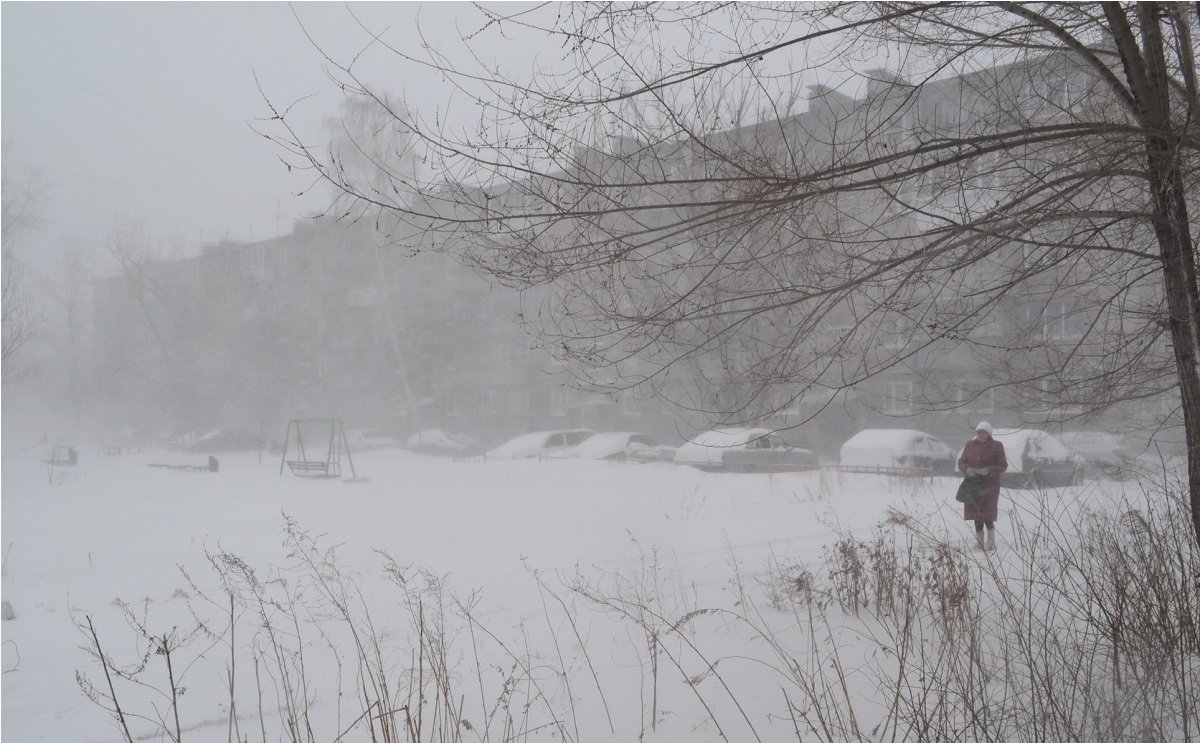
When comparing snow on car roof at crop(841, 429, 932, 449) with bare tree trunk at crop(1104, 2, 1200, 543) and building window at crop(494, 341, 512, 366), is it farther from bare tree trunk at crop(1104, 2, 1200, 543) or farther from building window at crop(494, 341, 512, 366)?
building window at crop(494, 341, 512, 366)

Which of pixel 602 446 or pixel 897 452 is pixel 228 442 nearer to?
pixel 602 446

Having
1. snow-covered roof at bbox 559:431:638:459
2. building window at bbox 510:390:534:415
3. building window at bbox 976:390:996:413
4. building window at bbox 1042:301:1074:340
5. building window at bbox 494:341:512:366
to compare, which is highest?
building window at bbox 494:341:512:366

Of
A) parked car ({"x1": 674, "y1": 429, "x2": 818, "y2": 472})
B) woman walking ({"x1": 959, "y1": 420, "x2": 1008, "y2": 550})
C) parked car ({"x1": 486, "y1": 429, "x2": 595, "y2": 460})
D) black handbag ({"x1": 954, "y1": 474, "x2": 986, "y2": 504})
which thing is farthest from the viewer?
parked car ({"x1": 486, "y1": 429, "x2": 595, "y2": 460})

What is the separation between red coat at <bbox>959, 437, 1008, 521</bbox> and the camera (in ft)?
24.7

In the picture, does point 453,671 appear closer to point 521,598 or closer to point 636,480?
point 521,598

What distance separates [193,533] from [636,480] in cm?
782

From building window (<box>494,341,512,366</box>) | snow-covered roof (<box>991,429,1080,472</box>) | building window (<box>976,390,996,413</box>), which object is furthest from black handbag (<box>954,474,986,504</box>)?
building window (<box>494,341,512,366</box>)

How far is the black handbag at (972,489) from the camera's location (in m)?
7.61

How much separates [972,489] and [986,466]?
0.28 m

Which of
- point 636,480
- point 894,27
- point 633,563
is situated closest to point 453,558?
point 633,563

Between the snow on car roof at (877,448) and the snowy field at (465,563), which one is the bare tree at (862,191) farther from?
the snow on car roof at (877,448)

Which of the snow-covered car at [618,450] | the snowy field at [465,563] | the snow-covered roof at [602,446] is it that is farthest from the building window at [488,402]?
the snowy field at [465,563]

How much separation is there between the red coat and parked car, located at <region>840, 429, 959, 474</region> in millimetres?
7132

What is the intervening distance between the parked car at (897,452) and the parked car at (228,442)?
2230 centimetres
